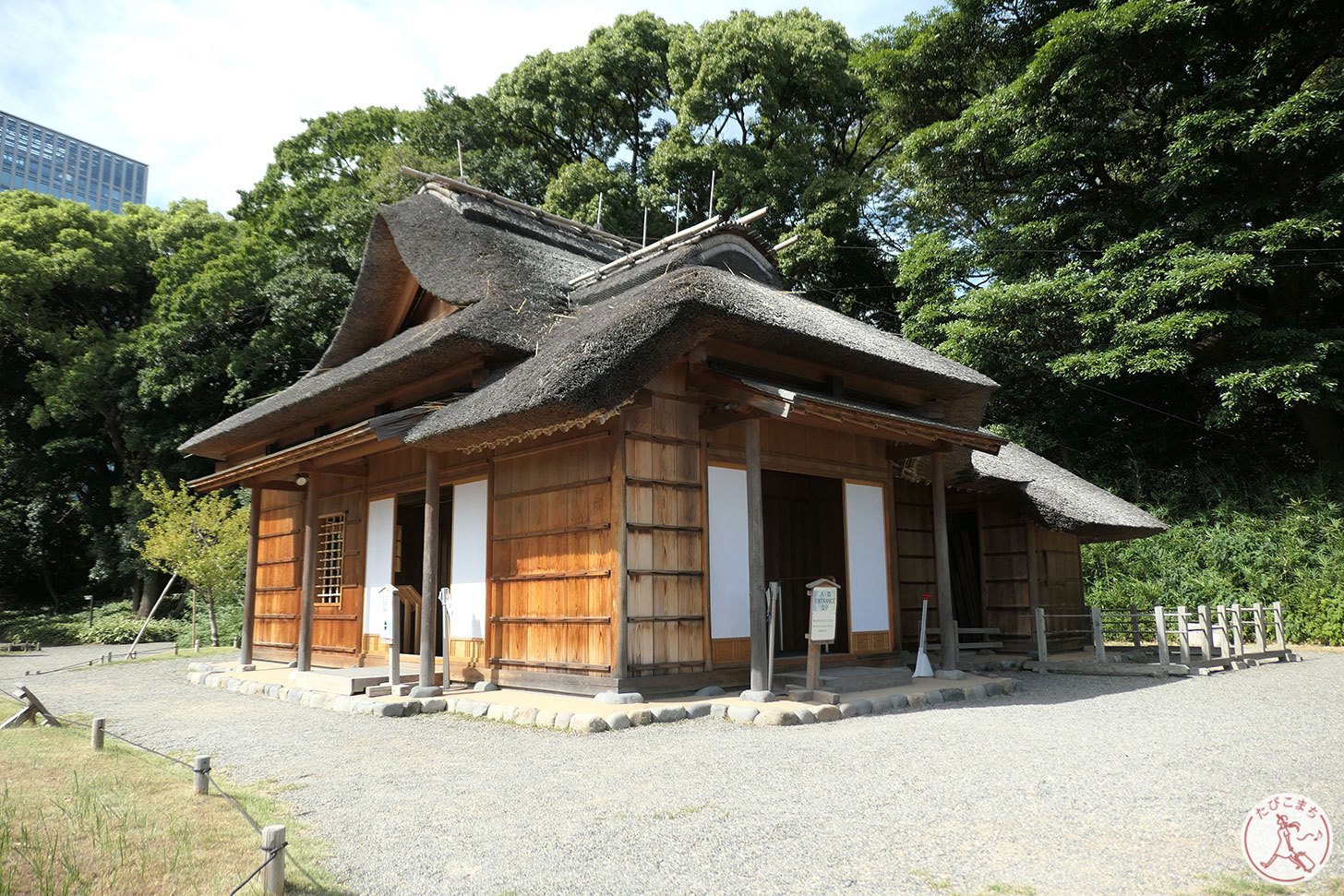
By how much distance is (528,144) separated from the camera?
26375 millimetres

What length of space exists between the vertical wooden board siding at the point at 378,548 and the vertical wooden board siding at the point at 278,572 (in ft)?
6.92

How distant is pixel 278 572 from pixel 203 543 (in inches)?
272

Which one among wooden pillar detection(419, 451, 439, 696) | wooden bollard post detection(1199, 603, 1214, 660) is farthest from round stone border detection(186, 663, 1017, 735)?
wooden bollard post detection(1199, 603, 1214, 660)

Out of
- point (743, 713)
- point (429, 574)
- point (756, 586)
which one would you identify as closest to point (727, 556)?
point (756, 586)

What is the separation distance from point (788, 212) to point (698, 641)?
56.5 ft

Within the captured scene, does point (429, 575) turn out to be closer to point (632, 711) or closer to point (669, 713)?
point (632, 711)

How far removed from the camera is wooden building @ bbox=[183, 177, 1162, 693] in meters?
7.42

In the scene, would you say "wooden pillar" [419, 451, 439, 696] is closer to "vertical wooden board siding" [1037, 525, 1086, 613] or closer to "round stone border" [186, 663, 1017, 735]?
"round stone border" [186, 663, 1017, 735]

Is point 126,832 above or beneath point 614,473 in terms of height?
beneath

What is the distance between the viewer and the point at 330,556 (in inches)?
469

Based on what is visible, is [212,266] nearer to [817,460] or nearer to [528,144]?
[528,144]

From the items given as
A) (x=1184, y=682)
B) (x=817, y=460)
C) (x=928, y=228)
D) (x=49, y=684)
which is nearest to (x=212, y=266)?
(x=49, y=684)

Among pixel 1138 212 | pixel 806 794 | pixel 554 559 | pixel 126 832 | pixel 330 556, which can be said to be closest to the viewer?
pixel 126 832

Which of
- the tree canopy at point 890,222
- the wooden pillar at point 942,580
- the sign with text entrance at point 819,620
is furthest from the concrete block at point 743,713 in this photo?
the tree canopy at point 890,222
